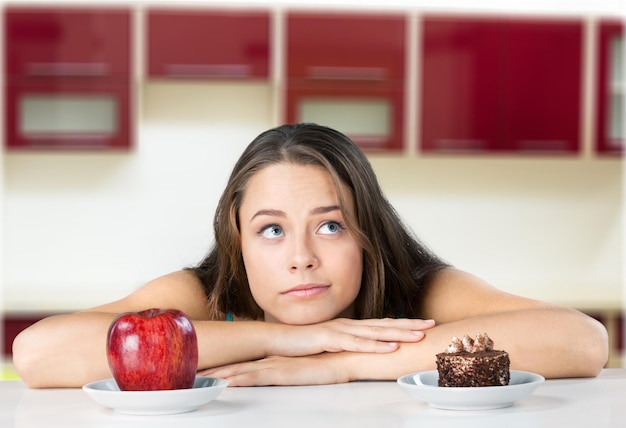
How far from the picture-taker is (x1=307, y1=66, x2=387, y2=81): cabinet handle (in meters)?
4.49

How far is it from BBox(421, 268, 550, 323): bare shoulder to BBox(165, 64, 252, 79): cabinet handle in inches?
95.3

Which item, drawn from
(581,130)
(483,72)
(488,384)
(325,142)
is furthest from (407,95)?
(488,384)

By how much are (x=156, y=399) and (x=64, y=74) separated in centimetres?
327

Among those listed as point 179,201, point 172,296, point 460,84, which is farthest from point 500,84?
point 172,296

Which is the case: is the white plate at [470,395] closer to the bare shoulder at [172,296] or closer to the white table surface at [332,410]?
the white table surface at [332,410]

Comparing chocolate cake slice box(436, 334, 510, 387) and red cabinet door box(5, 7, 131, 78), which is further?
red cabinet door box(5, 7, 131, 78)

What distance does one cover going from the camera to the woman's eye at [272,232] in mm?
1897

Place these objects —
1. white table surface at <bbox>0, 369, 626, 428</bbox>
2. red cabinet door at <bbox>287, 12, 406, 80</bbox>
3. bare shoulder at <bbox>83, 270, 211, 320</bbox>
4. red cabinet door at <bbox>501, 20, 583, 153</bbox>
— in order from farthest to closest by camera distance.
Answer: red cabinet door at <bbox>501, 20, 583, 153</bbox>, red cabinet door at <bbox>287, 12, 406, 80</bbox>, bare shoulder at <bbox>83, 270, 211, 320</bbox>, white table surface at <bbox>0, 369, 626, 428</bbox>

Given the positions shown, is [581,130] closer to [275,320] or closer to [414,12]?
[414,12]

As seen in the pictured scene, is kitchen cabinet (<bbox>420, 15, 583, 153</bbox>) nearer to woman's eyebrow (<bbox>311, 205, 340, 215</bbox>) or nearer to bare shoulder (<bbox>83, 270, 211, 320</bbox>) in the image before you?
bare shoulder (<bbox>83, 270, 211, 320</bbox>)

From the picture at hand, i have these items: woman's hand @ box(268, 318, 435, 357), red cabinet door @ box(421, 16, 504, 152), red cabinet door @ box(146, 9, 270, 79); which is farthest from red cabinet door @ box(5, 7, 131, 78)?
woman's hand @ box(268, 318, 435, 357)

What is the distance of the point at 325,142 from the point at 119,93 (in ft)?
8.30

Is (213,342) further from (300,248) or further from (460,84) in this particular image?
(460,84)

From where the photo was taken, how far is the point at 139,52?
441 centimetres
